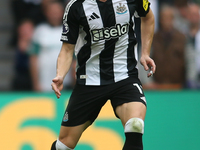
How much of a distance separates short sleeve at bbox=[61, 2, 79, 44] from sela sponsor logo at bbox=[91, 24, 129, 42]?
18cm

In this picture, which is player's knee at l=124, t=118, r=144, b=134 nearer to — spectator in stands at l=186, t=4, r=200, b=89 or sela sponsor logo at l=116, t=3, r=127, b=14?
sela sponsor logo at l=116, t=3, r=127, b=14

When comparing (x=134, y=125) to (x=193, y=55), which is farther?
(x=193, y=55)

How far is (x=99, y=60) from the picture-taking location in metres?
4.00

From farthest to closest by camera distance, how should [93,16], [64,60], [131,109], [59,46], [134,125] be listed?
[59,46]
[64,60]
[93,16]
[131,109]
[134,125]

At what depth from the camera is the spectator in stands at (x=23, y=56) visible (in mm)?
6094

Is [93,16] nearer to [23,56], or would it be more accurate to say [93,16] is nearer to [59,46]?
[59,46]

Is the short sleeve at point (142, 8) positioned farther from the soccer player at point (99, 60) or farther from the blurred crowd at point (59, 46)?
the blurred crowd at point (59, 46)

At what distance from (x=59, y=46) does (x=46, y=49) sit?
20 centimetres

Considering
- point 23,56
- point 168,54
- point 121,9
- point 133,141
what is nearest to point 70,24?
point 121,9

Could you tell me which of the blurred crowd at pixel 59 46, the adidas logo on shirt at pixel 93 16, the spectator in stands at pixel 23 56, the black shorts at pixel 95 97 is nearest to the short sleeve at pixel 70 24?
the adidas logo on shirt at pixel 93 16

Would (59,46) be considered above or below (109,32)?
below

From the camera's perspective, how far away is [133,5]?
13.0 ft

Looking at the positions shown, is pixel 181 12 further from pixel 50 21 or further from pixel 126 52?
pixel 126 52

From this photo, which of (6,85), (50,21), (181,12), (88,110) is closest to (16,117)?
(6,85)
